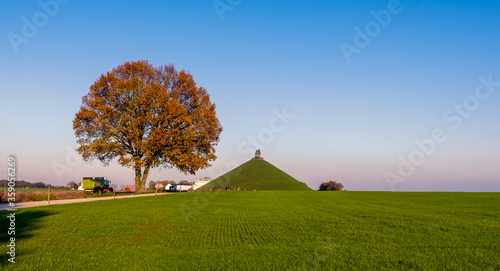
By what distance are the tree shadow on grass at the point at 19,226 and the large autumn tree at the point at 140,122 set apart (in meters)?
23.8

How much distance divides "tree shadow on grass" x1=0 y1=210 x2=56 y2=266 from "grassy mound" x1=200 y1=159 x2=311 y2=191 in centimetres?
10704

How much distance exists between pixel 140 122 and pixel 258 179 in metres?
109

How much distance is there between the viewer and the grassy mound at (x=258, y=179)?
452ft

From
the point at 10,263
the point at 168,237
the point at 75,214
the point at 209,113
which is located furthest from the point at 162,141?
the point at 10,263

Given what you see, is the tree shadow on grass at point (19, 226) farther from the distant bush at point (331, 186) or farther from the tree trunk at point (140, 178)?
the distant bush at point (331, 186)

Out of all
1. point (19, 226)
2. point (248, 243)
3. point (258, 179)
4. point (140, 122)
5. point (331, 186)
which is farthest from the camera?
point (258, 179)

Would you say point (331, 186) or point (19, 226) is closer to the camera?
point (19, 226)

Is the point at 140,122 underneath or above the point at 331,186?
above

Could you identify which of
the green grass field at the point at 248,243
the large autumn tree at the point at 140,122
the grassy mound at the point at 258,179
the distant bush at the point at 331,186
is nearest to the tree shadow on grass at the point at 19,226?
the green grass field at the point at 248,243

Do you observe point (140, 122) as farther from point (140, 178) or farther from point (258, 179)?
point (258, 179)

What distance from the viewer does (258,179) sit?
495 ft

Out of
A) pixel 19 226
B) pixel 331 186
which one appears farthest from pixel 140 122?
pixel 331 186

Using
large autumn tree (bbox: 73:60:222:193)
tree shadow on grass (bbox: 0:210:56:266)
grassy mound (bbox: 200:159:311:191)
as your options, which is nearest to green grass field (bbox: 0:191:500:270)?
tree shadow on grass (bbox: 0:210:56:266)

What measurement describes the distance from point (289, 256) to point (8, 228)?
12950 millimetres
